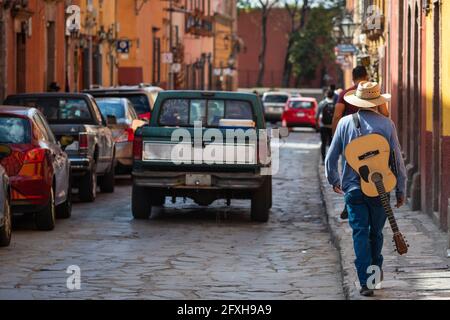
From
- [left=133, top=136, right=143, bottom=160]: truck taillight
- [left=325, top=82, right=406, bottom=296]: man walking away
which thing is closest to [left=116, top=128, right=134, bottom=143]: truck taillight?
[left=133, top=136, right=143, bottom=160]: truck taillight

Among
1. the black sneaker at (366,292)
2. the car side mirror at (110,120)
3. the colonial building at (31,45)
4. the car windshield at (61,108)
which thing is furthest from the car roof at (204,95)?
the colonial building at (31,45)

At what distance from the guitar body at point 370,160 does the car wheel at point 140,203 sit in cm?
763

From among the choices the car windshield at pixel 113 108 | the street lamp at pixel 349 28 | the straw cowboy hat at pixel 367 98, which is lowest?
the car windshield at pixel 113 108

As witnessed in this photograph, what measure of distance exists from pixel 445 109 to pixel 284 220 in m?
3.89

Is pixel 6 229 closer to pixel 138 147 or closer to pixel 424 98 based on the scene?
pixel 138 147

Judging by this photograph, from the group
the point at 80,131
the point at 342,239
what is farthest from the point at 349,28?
the point at 342,239

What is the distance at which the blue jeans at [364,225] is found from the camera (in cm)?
1167

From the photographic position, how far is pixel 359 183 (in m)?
11.8

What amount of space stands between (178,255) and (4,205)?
1938 mm

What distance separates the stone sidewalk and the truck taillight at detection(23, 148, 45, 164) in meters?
3.61

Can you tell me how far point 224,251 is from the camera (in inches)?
624

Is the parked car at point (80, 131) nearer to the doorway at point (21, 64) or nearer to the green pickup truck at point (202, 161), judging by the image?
the green pickup truck at point (202, 161)

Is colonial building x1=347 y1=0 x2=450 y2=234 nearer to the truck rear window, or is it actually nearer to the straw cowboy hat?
the truck rear window

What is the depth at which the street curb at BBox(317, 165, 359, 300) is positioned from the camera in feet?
40.4
